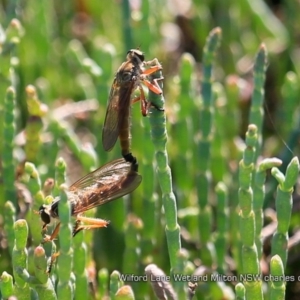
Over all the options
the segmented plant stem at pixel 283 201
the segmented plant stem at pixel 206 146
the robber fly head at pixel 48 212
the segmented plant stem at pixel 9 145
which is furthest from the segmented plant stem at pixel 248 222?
the segmented plant stem at pixel 9 145

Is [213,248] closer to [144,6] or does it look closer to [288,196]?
[288,196]

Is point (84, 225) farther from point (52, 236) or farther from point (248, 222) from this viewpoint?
point (248, 222)

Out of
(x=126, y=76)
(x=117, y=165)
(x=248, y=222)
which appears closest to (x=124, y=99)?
(x=126, y=76)

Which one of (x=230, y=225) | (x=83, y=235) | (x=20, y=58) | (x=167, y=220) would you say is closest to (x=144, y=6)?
(x=20, y=58)

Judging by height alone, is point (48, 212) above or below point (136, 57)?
below

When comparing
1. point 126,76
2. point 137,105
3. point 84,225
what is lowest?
point 84,225

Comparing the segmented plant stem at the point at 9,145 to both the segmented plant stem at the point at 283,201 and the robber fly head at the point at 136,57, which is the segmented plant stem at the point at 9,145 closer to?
the robber fly head at the point at 136,57

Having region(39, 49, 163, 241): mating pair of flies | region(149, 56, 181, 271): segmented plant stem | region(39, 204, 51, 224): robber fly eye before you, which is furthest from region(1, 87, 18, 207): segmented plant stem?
region(149, 56, 181, 271): segmented plant stem

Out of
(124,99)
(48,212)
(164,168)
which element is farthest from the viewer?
(124,99)
